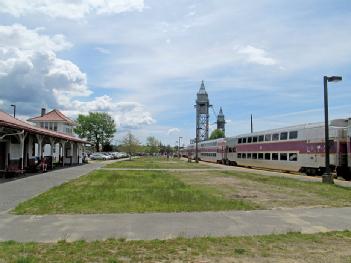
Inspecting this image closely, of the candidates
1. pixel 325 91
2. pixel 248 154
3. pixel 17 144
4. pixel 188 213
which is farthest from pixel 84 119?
pixel 188 213

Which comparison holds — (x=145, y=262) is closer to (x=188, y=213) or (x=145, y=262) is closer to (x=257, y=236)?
(x=257, y=236)

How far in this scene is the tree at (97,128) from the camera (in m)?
127

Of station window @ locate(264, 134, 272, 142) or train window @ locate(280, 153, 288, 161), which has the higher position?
station window @ locate(264, 134, 272, 142)

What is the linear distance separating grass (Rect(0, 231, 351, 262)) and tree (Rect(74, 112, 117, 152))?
121 m

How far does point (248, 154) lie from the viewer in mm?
50281

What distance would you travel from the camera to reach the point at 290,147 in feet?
122

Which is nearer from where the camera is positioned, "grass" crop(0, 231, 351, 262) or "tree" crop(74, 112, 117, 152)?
"grass" crop(0, 231, 351, 262)

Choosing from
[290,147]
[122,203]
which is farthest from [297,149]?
[122,203]

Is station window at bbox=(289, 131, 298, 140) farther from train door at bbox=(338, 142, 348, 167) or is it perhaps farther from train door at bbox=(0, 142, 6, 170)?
train door at bbox=(0, 142, 6, 170)

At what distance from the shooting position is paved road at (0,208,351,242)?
865 centimetres

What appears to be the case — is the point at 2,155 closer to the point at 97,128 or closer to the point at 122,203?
the point at 122,203

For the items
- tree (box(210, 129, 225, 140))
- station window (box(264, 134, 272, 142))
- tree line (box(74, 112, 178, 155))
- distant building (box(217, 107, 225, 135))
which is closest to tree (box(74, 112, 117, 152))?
tree line (box(74, 112, 178, 155))

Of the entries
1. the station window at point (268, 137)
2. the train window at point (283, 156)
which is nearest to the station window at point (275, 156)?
the train window at point (283, 156)

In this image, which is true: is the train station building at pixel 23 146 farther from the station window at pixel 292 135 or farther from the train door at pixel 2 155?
the station window at pixel 292 135
